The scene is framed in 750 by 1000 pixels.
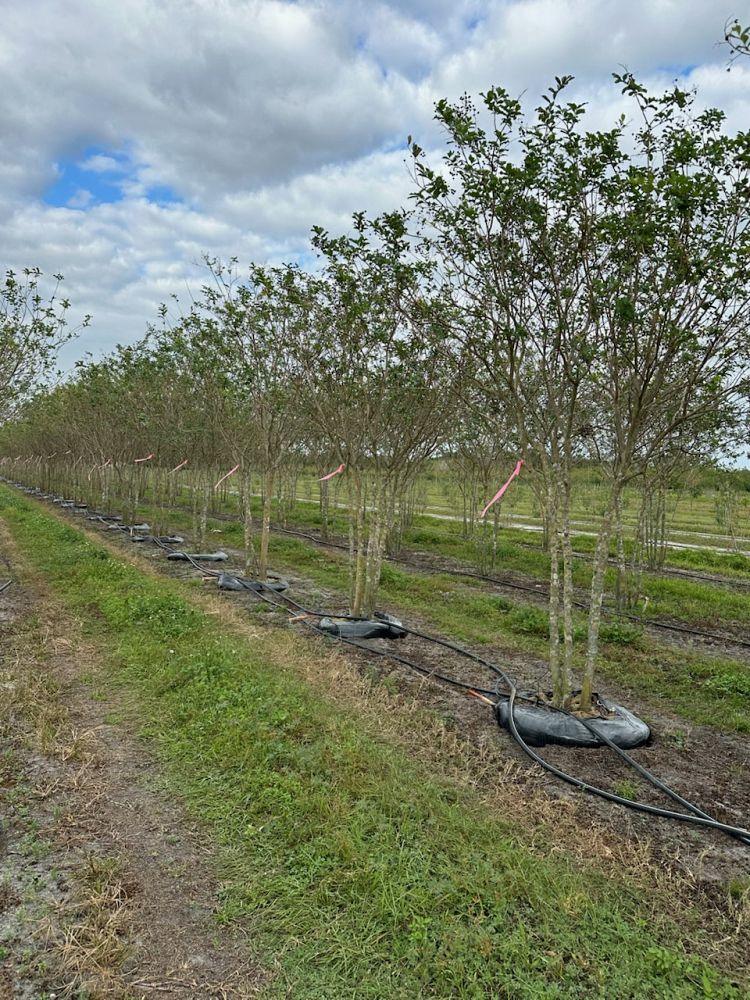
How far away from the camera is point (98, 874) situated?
3559mm

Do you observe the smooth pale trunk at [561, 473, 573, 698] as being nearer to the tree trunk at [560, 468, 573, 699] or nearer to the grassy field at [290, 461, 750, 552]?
the tree trunk at [560, 468, 573, 699]

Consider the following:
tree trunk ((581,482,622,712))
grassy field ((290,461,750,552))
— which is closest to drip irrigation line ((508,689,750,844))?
tree trunk ((581,482,622,712))

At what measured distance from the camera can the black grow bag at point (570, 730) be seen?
5793 mm

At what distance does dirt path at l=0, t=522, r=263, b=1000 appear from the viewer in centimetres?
288

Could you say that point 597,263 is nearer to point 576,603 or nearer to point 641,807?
point 641,807

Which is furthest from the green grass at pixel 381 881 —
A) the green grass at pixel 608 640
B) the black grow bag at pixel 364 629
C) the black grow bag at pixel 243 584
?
the black grow bag at pixel 243 584

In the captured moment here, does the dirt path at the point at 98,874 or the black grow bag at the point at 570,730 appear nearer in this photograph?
the dirt path at the point at 98,874

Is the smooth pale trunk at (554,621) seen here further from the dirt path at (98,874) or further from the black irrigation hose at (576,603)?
the black irrigation hose at (576,603)

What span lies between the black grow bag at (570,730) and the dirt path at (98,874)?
10.8 ft

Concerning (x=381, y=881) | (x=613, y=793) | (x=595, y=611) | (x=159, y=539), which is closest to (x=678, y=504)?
(x=159, y=539)

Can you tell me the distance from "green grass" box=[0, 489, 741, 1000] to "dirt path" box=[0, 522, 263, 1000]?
0.67ft

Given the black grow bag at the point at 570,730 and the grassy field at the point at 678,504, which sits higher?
the grassy field at the point at 678,504

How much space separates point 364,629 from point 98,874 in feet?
19.9

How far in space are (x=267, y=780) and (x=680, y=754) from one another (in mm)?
4063
